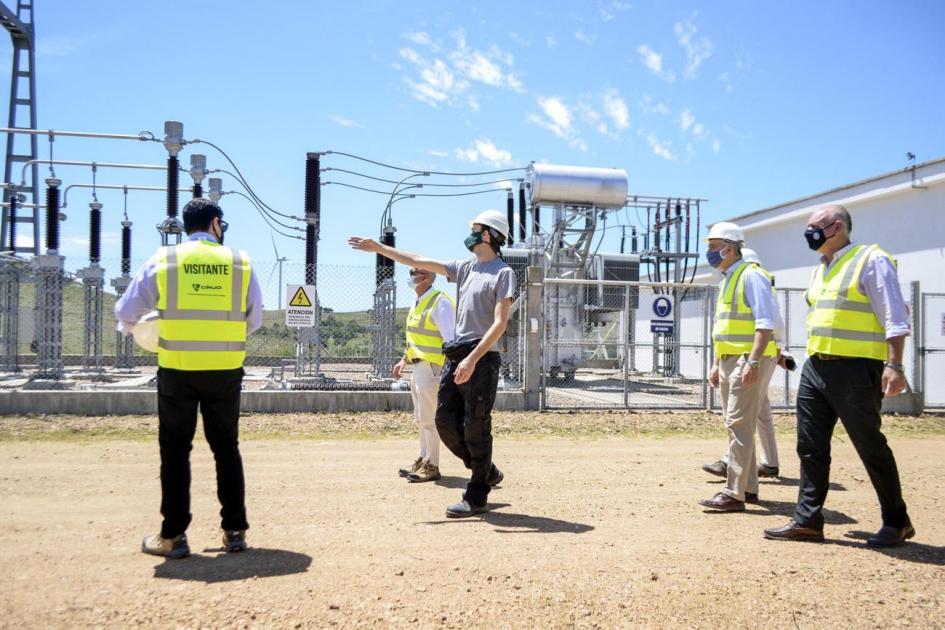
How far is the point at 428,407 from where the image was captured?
6.97m

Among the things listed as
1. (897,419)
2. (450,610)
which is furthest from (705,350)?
(450,610)

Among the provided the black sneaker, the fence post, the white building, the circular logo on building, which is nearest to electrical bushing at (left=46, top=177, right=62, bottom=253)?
the fence post

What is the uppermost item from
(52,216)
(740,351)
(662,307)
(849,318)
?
(52,216)

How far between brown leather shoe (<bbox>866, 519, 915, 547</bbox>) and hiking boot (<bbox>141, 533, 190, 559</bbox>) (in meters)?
4.21

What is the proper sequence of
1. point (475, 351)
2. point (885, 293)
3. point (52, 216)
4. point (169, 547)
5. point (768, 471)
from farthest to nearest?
point (52, 216), point (768, 471), point (475, 351), point (885, 293), point (169, 547)

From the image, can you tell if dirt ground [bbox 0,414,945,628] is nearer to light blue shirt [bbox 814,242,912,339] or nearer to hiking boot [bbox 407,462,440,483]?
hiking boot [bbox 407,462,440,483]

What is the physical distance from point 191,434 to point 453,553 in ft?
5.64

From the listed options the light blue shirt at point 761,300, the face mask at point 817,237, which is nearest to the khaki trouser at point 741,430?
the light blue shirt at point 761,300

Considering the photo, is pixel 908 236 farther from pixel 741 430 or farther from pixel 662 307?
pixel 741 430

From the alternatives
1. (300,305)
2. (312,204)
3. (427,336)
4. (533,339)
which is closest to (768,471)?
(427,336)

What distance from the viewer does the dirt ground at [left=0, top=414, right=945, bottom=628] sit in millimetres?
3482

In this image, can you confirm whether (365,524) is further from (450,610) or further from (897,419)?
(897,419)

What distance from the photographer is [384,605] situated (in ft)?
11.6

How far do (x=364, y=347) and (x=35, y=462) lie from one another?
21674 mm
